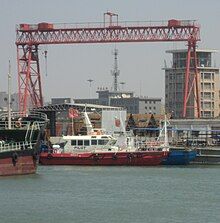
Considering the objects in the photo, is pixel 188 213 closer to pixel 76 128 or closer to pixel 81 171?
pixel 81 171

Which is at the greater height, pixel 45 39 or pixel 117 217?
pixel 45 39

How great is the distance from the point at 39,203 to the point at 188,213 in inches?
318

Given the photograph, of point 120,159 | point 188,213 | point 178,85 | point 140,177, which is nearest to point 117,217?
point 188,213

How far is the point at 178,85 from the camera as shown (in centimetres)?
19025

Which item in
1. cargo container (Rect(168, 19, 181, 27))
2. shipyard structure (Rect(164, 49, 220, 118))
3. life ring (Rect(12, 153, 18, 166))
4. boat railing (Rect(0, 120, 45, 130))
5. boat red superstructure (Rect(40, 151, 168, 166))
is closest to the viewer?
life ring (Rect(12, 153, 18, 166))

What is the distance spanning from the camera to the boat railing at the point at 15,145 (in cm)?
6203

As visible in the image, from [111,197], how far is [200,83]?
131 metres

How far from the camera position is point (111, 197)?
171 feet

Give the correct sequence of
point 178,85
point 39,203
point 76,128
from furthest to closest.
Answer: point 178,85, point 76,128, point 39,203

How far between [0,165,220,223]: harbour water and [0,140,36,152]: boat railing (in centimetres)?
196

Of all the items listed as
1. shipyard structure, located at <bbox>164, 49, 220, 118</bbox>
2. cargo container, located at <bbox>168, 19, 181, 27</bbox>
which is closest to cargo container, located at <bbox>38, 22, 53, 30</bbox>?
cargo container, located at <bbox>168, 19, 181, 27</bbox>

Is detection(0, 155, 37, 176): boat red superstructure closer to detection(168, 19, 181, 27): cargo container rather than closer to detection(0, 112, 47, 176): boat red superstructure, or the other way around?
detection(0, 112, 47, 176): boat red superstructure

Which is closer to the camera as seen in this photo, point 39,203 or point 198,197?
point 39,203

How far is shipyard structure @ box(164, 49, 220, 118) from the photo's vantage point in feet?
592
